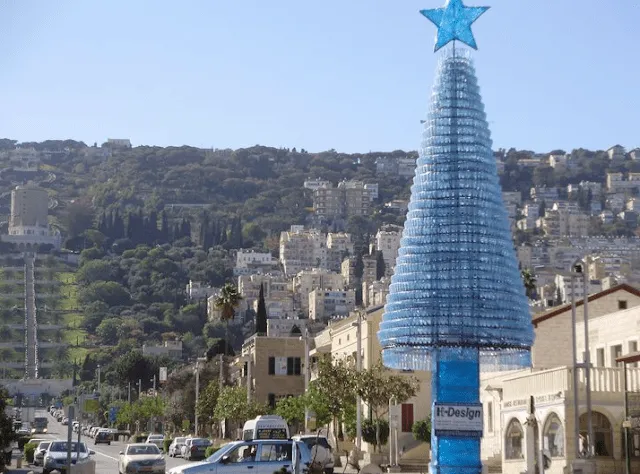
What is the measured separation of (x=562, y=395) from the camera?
4922cm

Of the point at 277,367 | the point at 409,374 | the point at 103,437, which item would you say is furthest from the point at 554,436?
the point at 103,437

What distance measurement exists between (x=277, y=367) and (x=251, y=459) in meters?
69.9

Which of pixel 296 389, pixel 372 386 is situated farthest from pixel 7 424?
pixel 296 389

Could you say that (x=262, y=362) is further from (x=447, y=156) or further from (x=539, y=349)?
(x=447, y=156)

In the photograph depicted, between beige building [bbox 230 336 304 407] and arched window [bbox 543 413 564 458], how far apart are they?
194ft

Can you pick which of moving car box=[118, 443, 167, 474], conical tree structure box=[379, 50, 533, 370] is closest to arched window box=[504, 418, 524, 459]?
conical tree structure box=[379, 50, 533, 370]

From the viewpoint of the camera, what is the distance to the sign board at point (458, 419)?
4256cm

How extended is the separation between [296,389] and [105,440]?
54.9 feet

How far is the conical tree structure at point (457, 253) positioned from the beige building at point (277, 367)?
65.3 metres

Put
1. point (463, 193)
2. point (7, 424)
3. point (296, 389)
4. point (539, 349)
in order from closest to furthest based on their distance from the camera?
point (463, 193)
point (7, 424)
point (539, 349)
point (296, 389)

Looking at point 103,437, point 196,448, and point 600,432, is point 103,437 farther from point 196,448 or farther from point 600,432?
point 600,432

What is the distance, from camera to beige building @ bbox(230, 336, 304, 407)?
110 metres

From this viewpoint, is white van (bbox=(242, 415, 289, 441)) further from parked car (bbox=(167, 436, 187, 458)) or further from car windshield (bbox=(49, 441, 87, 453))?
parked car (bbox=(167, 436, 187, 458))

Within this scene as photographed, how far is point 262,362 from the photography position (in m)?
111
